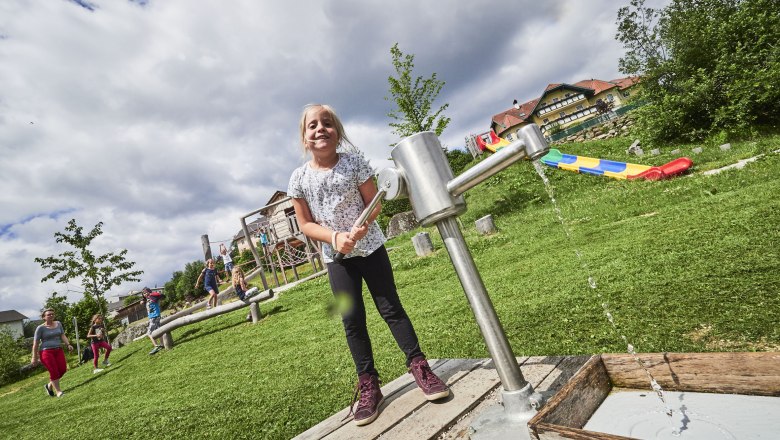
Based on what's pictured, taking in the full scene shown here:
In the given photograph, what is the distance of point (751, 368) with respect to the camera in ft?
3.21

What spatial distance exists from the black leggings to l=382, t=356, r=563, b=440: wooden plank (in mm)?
435

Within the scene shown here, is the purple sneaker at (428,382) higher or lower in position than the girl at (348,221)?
lower

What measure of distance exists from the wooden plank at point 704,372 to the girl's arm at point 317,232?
1.01 m

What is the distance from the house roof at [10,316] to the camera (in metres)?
71.2

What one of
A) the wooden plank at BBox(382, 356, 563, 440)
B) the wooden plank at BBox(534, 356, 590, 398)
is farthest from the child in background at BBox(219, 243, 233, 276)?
the wooden plank at BBox(534, 356, 590, 398)

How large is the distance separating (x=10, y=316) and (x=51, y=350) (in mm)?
96288

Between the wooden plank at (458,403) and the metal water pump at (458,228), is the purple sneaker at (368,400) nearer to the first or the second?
the wooden plank at (458,403)

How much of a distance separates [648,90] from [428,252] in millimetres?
13360

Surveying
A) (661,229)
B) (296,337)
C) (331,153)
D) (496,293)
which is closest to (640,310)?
(496,293)

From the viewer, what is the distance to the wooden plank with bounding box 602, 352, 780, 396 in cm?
96

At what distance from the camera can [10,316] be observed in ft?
242

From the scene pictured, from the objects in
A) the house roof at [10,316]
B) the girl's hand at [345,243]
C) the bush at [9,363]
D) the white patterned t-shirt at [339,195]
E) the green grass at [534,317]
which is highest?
the house roof at [10,316]

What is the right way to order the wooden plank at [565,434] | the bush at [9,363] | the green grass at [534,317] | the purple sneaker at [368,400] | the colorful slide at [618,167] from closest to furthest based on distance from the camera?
1. the wooden plank at [565,434]
2. the purple sneaker at [368,400]
3. the green grass at [534,317]
4. the colorful slide at [618,167]
5. the bush at [9,363]

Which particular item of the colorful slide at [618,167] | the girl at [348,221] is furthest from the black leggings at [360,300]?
the colorful slide at [618,167]
